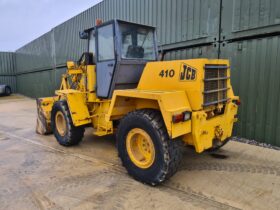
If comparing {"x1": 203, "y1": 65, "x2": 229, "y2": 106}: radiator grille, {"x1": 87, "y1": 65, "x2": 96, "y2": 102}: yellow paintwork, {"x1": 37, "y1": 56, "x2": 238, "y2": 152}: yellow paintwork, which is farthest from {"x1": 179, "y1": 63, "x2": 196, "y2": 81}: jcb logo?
{"x1": 87, "y1": 65, "x2": 96, "y2": 102}: yellow paintwork

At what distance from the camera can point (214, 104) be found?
344cm

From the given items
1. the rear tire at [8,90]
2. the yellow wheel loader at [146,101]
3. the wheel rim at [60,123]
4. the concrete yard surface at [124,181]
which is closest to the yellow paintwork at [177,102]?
the yellow wheel loader at [146,101]

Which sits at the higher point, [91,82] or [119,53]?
[119,53]

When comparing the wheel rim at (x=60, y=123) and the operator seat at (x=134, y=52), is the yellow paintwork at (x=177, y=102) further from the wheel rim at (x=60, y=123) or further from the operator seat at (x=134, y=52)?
the wheel rim at (x=60, y=123)

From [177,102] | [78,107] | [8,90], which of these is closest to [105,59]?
[78,107]

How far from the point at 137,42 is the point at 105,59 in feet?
2.31

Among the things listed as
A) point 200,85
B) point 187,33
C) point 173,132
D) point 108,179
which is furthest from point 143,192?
point 187,33

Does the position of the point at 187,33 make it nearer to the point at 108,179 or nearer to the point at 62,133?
the point at 62,133

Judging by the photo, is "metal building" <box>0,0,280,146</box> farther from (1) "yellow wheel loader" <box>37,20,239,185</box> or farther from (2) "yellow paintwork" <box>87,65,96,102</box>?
(2) "yellow paintwork" <box>87,65,96,102</box>

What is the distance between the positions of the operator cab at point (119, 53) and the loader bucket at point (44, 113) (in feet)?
6.91

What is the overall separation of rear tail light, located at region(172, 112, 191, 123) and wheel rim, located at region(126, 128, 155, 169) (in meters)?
0.62

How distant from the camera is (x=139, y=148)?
3.48 metres

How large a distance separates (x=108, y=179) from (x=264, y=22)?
4.44m

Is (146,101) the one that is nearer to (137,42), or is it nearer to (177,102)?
(177,102)
